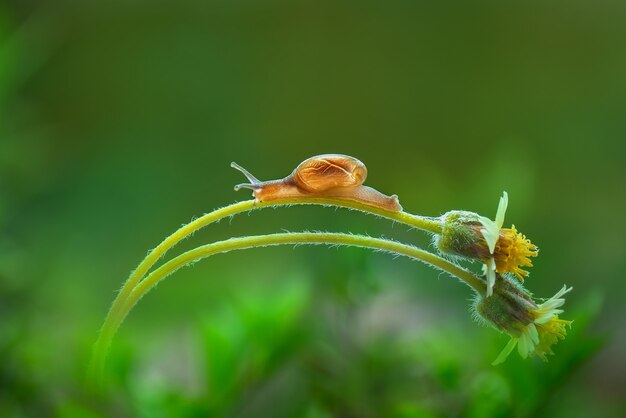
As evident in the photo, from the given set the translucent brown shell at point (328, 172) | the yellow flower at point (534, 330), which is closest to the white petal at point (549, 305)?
the yellow flower at point (534, 330)

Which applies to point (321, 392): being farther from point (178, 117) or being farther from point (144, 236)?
point (178, 117)

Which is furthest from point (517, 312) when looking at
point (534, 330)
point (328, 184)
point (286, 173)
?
point (286, 173)

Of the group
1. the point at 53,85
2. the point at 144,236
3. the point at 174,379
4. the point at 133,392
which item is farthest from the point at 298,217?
the point at 133,392

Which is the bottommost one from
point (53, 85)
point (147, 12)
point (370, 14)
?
point (53, 85)

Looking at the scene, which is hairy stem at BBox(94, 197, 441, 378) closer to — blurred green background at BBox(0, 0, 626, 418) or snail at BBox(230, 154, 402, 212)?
snail at BBox(230, 154, 402, 212)

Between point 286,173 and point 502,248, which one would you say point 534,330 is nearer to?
point 502,248

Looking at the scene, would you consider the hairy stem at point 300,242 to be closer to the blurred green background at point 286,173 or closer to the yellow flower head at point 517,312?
the yellow flower head at point 517,312

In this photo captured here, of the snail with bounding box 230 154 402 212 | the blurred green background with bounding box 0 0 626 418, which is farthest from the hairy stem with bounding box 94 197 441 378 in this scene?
the blurred green background with bounding box 0 0 626 418
